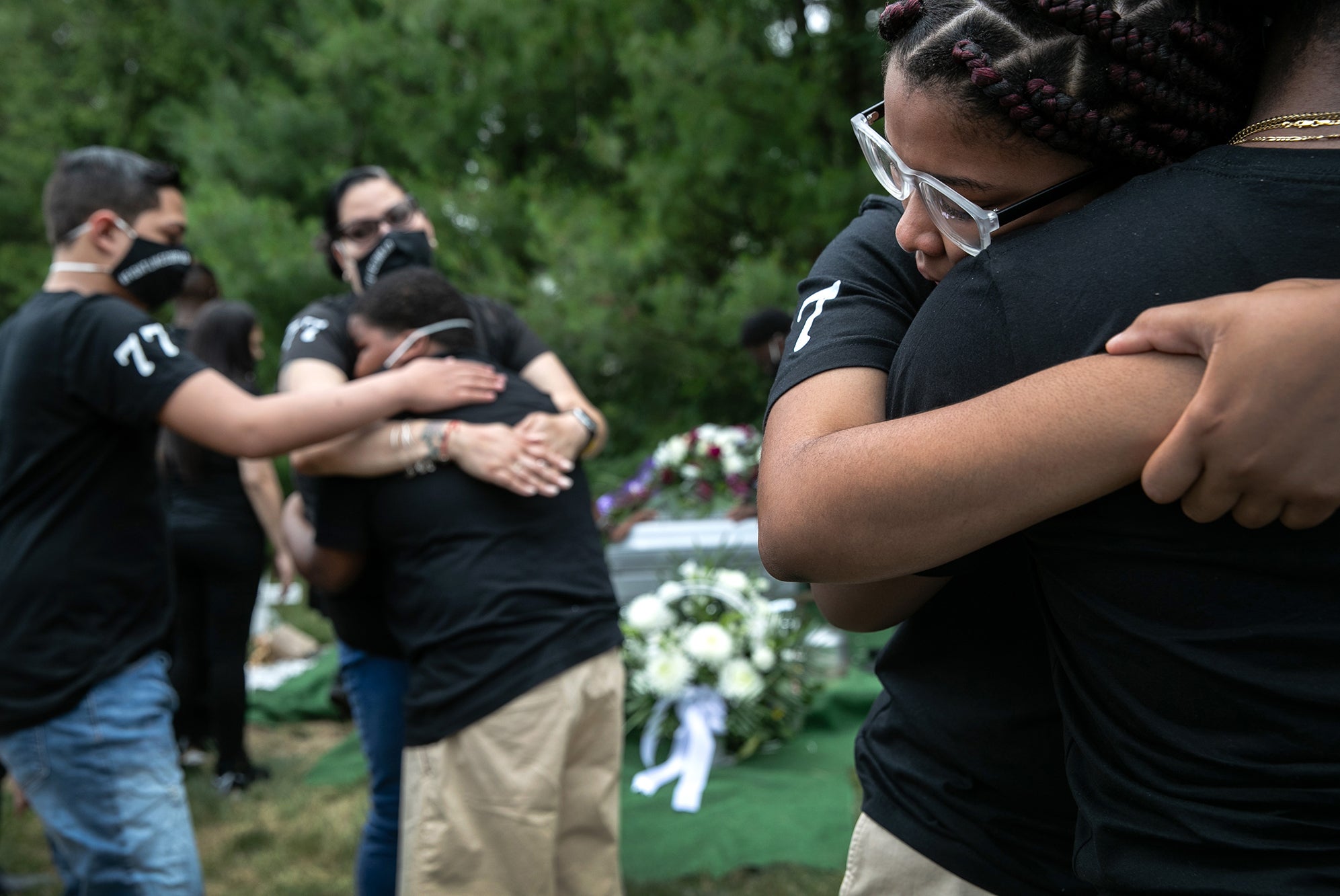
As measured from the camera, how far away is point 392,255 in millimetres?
3449

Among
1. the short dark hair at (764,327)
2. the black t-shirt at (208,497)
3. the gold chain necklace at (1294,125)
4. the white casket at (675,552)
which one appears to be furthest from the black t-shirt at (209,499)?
the gold chain necklace at (1294,125)

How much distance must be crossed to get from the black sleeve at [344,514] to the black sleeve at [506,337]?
2.23 ft

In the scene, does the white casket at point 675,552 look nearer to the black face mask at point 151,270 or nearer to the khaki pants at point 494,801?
the khaki pants at point 494,801

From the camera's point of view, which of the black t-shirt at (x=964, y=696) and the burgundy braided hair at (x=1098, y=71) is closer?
the burgundy braided hair at (x=1098, y=71)

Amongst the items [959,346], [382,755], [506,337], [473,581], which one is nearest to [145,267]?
[506,337]

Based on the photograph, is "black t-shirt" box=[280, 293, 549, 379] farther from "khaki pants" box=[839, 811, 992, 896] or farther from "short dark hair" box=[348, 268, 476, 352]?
"khaki pants" box=[839, 811, 992, 896]

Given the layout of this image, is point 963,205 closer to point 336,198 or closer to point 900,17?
point 900,17

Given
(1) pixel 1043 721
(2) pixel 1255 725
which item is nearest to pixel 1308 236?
(2) pixel 1255 725

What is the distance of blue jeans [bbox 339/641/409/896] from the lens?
10.1 ft

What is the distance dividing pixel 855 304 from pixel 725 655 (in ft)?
12.3

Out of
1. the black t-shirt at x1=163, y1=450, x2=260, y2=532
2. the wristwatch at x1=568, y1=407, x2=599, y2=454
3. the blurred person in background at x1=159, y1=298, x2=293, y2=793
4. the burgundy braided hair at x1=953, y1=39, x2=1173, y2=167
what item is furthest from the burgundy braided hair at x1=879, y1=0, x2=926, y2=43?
the black t-shirt at x1=163, y1=450, x2=260, y2=532

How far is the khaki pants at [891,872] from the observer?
1488 mm

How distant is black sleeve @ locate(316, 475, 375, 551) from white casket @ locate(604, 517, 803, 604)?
2903 millimetres

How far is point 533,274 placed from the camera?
10.3 m
